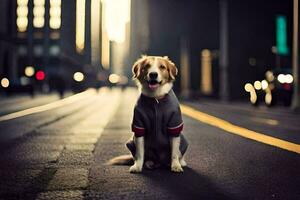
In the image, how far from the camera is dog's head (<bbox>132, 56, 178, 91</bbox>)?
16.4 ft

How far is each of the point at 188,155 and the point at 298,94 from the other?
12241mm

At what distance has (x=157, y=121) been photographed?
5047 millimetres

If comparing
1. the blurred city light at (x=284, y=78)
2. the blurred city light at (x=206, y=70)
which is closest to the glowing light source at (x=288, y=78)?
the blurred city light at (x=284, y=78)

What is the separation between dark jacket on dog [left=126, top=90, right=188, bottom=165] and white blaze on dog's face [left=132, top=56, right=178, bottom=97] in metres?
0.09

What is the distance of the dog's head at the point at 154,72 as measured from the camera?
4996mm

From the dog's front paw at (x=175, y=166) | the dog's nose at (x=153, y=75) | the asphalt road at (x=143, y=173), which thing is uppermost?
the dog's nose at (x=153, y=75)

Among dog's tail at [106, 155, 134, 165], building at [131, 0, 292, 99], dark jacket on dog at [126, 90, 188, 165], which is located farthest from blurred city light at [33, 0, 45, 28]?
dark jacket on dog at [126, 90, 188, 165]

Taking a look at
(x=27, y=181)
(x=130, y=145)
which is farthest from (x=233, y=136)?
(x=27, y=181)

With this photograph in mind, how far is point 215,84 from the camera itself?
48.2 metres

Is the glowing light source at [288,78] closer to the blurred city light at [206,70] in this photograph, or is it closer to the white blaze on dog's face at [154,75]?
the white blaze on dog's face at [154,75]

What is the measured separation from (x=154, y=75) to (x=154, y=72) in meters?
0.04

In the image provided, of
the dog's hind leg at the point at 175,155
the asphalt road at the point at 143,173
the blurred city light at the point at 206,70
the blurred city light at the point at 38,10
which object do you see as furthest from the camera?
the blurred city light at the point at 38,10

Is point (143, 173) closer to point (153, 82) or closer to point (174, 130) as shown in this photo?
point (174, 130)

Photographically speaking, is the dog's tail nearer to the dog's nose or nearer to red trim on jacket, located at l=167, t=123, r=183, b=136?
red trim on jacket, located at l=167, t=123, r=183, b=136
